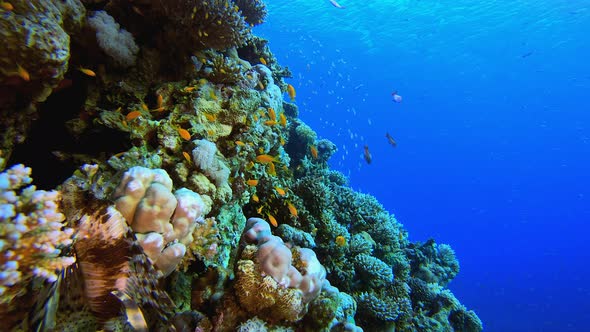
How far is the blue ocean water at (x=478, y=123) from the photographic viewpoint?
149ft

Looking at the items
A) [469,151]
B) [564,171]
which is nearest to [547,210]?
[564,171]

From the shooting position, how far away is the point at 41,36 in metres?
3.30

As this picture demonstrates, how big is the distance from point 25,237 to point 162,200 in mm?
1090

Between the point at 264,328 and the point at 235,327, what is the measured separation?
0.25 meters

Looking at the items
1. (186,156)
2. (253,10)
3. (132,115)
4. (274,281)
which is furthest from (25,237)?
(253,10)

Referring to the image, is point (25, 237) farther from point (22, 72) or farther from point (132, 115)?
point (132, 115)

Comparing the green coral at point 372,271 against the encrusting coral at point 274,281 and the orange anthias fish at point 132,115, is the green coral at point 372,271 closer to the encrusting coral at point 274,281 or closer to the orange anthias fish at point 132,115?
the encrusting coral at point 274,281

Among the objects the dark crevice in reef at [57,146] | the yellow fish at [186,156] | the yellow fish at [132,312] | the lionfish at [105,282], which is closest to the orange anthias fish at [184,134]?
the yellow fish at [186,156]

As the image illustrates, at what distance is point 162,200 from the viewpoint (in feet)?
8.46

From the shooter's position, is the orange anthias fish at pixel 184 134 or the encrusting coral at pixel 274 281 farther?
the orange anthias fish at pixel 184 134

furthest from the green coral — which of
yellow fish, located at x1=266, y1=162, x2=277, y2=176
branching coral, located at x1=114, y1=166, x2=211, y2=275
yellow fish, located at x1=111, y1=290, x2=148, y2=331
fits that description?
yellow fish, located at x1=111, y1=290, x2=148, y2=331

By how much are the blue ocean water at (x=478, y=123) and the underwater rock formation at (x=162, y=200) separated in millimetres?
17484

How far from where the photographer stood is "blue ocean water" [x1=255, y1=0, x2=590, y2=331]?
1784 inches

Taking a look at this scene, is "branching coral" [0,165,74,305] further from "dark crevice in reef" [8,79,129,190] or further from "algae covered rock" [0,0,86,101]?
"dark crevice in reef" [8,79,129,190]
